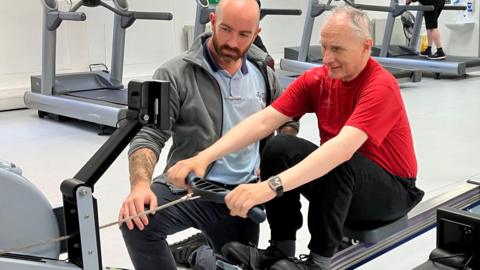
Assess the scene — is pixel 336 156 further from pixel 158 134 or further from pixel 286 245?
pixel 158 134

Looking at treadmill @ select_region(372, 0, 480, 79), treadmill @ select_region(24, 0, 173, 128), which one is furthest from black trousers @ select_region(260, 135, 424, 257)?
treadmill @ select_region(372, 0, 480, 79)

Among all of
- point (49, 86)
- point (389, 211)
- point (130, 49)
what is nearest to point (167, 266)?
point (389, 211)

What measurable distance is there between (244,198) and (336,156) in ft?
1.15

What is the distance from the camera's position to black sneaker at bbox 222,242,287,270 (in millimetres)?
1907

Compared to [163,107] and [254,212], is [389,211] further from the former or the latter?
[163,107]

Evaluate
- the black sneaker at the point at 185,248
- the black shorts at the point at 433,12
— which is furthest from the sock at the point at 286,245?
the black shorts at the point at 433,12

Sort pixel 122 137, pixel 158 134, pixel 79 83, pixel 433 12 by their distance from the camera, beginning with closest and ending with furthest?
pixel 122 137 → pixel 158 134 → pixel 79 83 → pixel 433 12

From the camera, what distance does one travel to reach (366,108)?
6.09ft

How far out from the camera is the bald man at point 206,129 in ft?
6.45

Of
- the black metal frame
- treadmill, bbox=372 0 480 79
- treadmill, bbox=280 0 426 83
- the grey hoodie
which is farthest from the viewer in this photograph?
treadmill, bbox=372 0 480 79

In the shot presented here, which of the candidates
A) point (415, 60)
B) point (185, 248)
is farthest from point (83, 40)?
point (185, 248)

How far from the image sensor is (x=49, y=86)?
5.88 meters

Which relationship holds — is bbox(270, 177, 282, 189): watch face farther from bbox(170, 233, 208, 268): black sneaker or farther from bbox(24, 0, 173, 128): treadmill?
bbox(24, 0, 173, 128): treadmill

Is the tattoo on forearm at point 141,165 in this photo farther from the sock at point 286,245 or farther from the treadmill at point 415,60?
the treadmill at point 415,60
